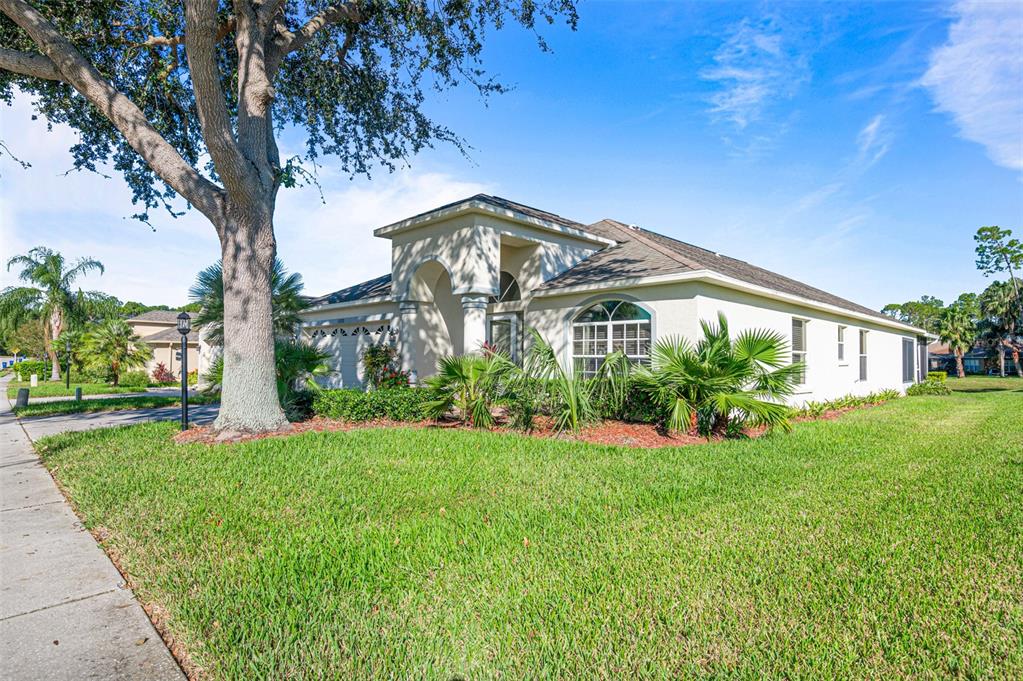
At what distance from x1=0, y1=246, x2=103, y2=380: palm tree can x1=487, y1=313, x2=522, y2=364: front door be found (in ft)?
97.6

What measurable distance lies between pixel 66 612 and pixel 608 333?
1087 centimetres

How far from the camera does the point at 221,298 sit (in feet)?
42.6

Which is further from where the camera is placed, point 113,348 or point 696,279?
point 113,348

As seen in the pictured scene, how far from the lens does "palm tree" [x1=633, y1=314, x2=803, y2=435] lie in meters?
8.96

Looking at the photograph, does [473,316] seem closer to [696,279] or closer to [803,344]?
[696,279]

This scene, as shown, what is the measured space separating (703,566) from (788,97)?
11796mm

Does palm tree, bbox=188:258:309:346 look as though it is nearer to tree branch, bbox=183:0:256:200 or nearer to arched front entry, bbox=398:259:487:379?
arched front entry, bbox=398:259:487:379

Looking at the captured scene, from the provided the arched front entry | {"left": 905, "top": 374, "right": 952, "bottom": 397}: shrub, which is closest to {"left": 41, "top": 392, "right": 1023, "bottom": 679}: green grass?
the arched front entry

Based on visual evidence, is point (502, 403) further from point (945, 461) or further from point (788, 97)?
point (788, 97)

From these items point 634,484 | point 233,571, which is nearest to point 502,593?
point 233,571

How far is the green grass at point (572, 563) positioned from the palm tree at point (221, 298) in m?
6.57

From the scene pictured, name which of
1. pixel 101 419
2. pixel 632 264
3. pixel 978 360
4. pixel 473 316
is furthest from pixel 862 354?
pixel 978 360

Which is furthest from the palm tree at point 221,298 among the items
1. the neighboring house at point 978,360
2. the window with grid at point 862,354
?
the neighboring house at point 978,360

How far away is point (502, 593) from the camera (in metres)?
3.26
